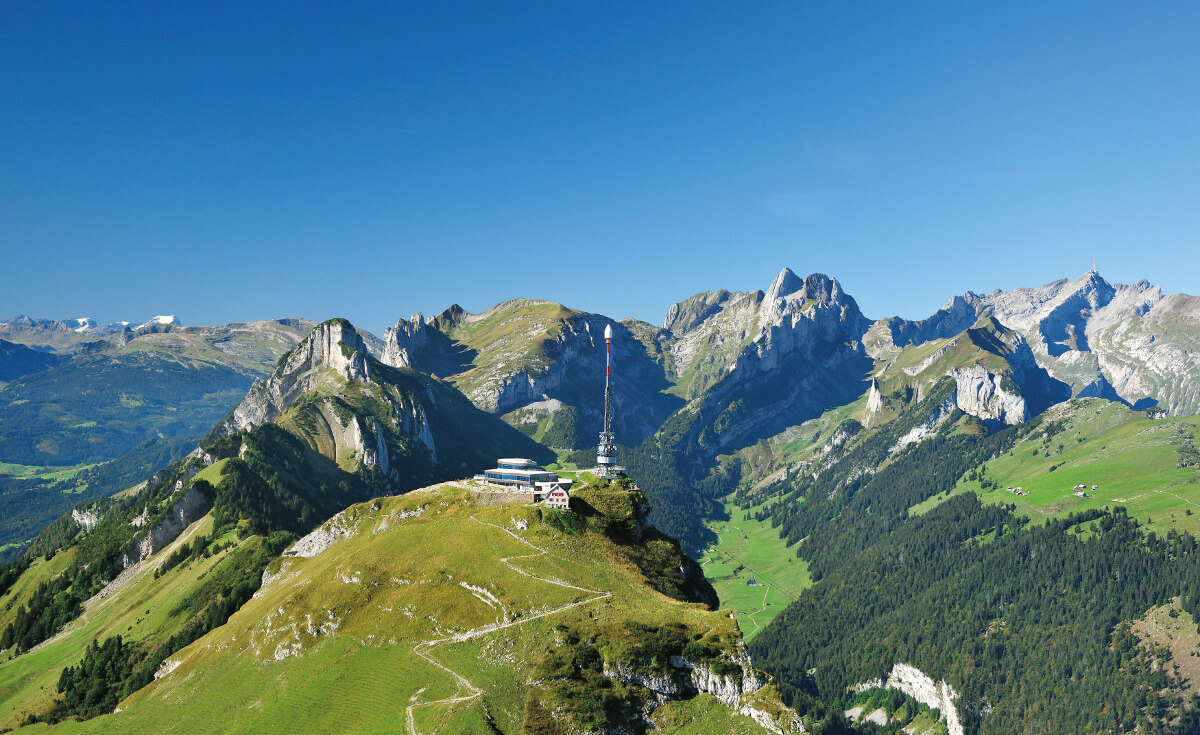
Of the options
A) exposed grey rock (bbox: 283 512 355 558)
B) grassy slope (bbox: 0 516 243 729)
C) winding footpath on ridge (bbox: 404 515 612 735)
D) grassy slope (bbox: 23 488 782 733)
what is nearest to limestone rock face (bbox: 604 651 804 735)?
grassy slope (bbox: 23 488 782 733)

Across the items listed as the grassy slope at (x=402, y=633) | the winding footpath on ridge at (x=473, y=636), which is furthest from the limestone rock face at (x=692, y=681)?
the winding footpath on ridge at (x=473, y=636)

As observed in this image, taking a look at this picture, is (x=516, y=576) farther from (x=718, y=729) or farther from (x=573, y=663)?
(x=718, y=729)

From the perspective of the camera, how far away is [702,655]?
86125 mm

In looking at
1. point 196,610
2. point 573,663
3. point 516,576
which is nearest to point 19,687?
point 196,610

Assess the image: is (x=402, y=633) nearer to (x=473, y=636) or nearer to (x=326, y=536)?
(x=473, y=636)

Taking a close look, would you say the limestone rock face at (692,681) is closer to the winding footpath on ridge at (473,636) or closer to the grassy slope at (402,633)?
the grassy slope at (402,633)

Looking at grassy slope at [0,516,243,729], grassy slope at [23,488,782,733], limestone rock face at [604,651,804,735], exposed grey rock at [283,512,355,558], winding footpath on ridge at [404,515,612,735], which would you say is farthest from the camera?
exposed grey rock at [283,512,355,558]

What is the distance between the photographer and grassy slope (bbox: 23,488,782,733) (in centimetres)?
8494

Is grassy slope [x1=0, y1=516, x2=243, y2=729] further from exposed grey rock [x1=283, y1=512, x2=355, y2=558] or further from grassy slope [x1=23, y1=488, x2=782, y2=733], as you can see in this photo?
exposed grey rock [x1=283, y1=512, x2=355, y2=558]

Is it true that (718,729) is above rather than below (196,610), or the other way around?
below

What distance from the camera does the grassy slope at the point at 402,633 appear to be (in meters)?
84.9

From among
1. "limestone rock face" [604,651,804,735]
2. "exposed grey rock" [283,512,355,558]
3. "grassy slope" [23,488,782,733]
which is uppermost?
"exposed grey rock" [283,512,355,558]

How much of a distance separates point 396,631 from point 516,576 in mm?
19293

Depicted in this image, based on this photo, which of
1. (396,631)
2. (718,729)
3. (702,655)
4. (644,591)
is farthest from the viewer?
(644,591)
